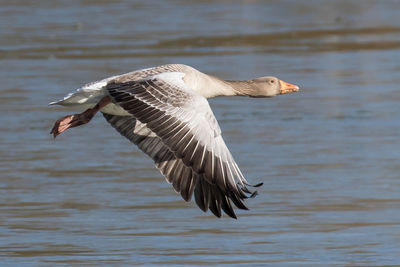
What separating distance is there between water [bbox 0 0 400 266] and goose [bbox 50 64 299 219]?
57cm

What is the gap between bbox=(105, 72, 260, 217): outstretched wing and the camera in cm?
662

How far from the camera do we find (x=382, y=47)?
17969mm

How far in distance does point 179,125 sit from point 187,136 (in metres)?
0.11

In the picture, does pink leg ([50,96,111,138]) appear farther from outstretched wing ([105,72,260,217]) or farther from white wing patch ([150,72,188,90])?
white wing patch ([150,72,188,90])

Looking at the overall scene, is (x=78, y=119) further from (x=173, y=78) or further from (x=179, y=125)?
(x=179, y=125)

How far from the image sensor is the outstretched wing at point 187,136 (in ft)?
21.7

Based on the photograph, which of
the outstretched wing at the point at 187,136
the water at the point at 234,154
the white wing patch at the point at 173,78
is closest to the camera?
the outstretched wing at the point at 187,136

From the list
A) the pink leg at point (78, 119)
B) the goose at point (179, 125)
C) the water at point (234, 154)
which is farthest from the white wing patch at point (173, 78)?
the water at point (234, 154)

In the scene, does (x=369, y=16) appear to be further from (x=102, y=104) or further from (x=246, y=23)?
(x=102, y=104)

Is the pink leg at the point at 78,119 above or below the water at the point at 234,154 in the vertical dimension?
above

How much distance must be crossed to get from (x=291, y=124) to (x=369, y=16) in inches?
455

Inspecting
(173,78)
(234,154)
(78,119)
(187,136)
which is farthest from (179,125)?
(234,154)

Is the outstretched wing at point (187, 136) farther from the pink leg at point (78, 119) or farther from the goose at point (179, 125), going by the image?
the pink leg at point (78, 119)

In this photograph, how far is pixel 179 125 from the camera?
679 centimetres
